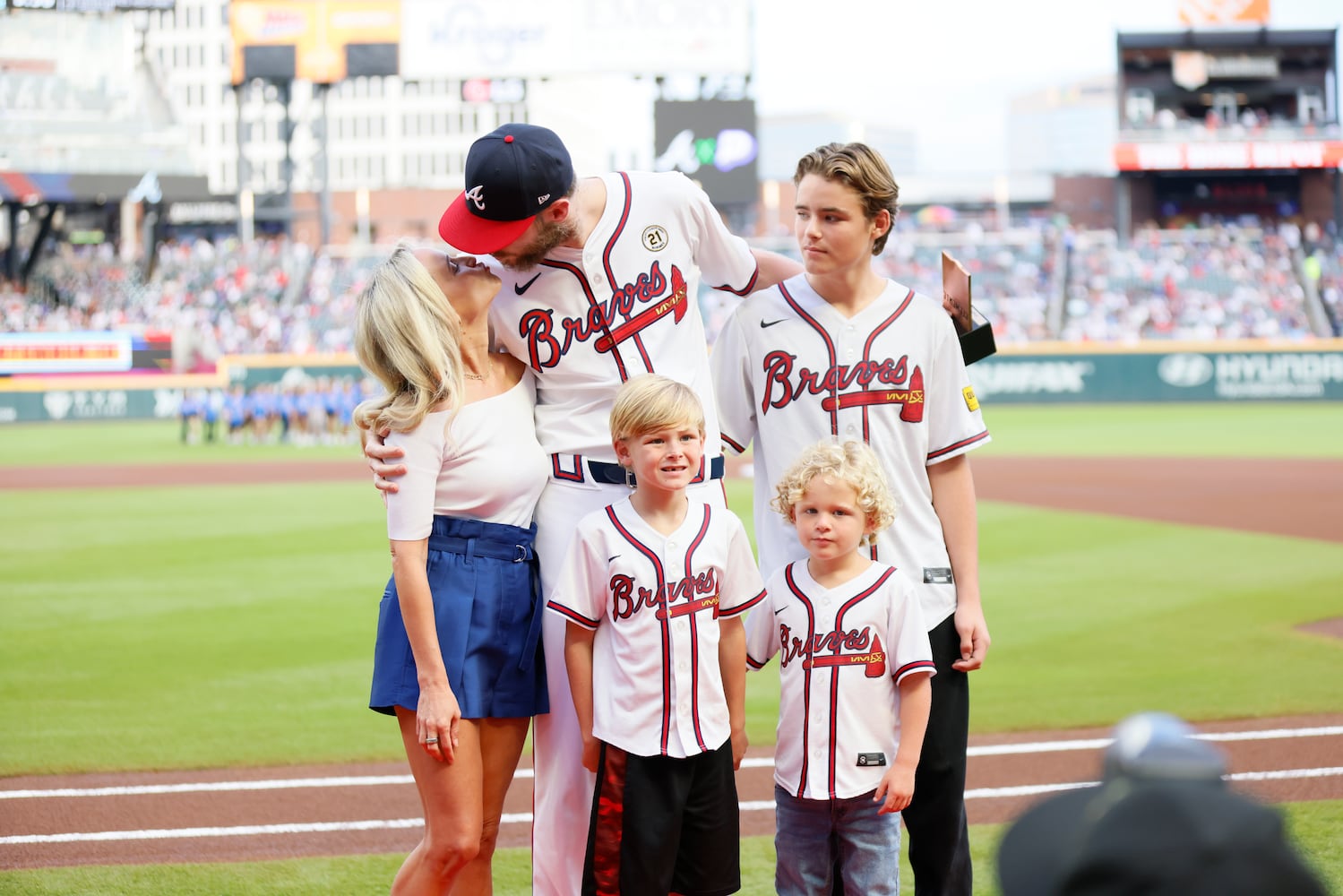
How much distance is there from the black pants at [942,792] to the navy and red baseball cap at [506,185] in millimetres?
1536

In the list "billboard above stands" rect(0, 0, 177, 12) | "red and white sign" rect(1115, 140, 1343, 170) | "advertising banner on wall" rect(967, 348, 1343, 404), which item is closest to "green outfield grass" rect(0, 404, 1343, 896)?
"advertising banner on wall" rect(967, 348, 1343, 404)

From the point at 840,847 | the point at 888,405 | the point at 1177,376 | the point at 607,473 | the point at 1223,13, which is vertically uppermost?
the point at 1223,13

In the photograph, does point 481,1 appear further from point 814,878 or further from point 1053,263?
point 814,878

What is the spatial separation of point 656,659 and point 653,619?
0.32 feet

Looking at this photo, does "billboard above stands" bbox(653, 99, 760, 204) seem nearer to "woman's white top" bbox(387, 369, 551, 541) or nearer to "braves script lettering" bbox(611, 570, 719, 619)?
"woman's white top" bbox(387, 369, 551, 541)

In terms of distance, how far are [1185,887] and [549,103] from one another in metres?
43.4

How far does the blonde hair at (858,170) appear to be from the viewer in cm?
339

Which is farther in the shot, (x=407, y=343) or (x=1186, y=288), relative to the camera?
(x=1186, y=288)

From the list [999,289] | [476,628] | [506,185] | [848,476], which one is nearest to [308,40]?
[999,289]

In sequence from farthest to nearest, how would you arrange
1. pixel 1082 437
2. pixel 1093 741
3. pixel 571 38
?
pixel 571 38
pixel 1082 437
pixel 1093 741

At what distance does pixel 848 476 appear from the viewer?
325cm

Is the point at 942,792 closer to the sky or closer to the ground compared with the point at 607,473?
closer to the ground

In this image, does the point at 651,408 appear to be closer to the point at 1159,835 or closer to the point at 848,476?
the point at 848,476

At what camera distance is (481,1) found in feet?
134
